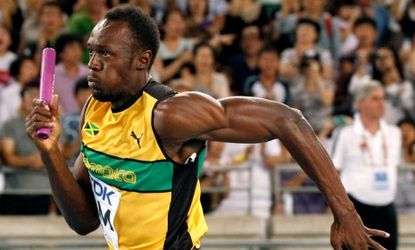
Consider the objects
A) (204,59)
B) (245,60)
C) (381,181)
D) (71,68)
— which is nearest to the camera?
(381,181)

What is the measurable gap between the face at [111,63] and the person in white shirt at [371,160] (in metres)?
4.67

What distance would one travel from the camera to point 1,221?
9.23m

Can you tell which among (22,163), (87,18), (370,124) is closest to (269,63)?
(370,124)

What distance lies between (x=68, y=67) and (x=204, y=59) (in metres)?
1.35

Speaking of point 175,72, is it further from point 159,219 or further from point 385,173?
point 159,219

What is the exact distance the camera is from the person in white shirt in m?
8.79

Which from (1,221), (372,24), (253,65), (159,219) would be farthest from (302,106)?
(159,219)

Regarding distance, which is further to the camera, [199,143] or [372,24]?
[372,24]

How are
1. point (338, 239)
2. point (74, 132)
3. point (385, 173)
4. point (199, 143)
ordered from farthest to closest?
point (74, 132) → point (385, 173) → point (199, 143) → point (338, 239)

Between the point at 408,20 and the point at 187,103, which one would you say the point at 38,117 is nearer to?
the point at 187,103

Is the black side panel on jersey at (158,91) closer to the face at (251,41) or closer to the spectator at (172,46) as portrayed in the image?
the spectator at (172,46)

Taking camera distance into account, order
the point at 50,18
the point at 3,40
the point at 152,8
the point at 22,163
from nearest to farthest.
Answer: the point at 22,163 < the point at 3,40 < the point at 50,18 < the point at 152,8

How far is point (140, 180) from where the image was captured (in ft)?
14.8

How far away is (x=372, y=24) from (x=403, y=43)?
2.69ft
